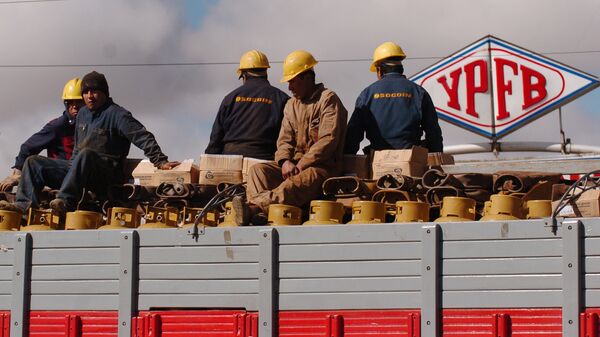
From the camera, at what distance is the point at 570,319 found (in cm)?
805

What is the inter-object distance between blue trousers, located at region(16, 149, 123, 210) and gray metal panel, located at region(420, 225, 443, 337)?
359 cm

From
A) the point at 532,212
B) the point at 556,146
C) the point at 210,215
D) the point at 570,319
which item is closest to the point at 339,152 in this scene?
the point at 210,215

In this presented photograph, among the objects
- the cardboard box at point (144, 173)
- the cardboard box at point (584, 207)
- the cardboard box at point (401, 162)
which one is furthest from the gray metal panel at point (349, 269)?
the cardboard box at point (144, 173)

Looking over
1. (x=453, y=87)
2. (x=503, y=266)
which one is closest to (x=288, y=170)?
(x=503, y=266)

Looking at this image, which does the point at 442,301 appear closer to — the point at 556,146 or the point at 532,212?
the point at 532,212

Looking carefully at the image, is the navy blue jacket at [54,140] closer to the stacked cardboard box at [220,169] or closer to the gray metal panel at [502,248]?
the stacked cardboard box at [220,169]

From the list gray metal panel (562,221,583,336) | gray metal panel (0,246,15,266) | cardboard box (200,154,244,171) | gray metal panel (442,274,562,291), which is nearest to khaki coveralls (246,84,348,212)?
cardboard box (200,154,244,171)

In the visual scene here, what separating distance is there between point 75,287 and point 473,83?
15.7 meters

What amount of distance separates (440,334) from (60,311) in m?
2.82

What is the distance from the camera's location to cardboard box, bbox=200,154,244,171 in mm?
11031

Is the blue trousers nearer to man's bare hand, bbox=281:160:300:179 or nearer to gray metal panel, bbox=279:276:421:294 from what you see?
man's bare hand, bbox=281:160:300:179

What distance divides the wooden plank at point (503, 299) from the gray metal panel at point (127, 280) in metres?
2.23

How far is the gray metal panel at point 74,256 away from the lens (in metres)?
9.39

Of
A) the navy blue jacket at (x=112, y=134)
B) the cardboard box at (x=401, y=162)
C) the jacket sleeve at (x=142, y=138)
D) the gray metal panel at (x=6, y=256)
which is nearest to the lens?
the gray metal panel at (x=6, y=256)
